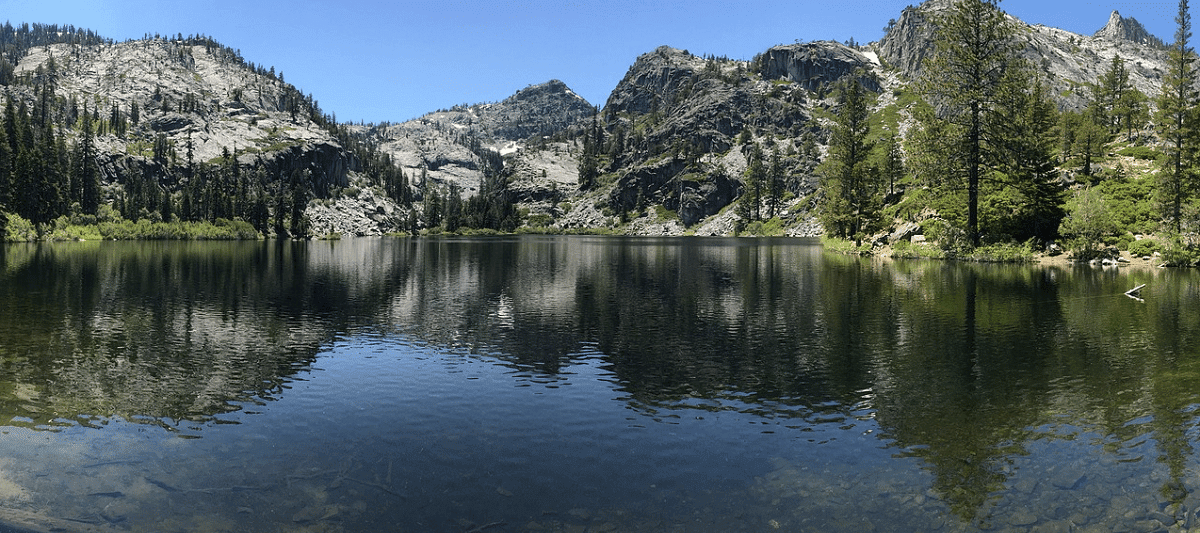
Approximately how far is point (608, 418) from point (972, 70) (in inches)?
3164

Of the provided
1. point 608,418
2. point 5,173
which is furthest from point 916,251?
point 5,173

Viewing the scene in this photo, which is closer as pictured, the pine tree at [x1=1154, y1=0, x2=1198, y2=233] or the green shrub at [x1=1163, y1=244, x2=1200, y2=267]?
the green shrub at [x1=1163, y1=244, x2=1200, y2=267]

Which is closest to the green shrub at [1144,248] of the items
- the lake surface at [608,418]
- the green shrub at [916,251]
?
the green shrub at [916,251]

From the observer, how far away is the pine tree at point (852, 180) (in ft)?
388

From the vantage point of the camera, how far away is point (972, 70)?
80.6m

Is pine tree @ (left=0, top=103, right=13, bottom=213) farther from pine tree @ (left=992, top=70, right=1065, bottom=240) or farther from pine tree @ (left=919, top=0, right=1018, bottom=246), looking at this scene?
pine tree @ (left=992, top=70, right=1065, bottom=240)

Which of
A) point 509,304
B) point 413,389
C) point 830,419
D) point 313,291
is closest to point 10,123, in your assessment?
point 313,291

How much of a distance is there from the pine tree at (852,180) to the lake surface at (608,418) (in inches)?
3054

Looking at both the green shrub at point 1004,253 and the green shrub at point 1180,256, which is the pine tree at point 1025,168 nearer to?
the green shrub at point 1004,253

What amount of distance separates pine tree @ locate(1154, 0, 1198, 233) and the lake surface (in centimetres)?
4251

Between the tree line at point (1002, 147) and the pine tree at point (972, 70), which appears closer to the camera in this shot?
the tree line at point (1002, 147)

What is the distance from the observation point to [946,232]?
279 ft

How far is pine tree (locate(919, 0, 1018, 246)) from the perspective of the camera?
261 ft

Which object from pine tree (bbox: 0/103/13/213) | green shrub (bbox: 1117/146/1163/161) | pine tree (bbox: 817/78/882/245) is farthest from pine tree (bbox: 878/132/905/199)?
pine tree (bbox: 0/103/13/213)
